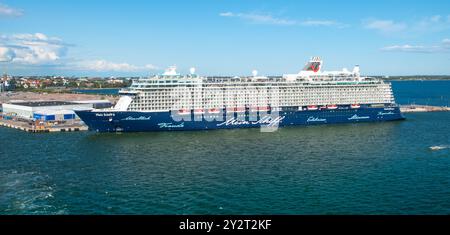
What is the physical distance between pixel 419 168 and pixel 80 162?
17.1 metres

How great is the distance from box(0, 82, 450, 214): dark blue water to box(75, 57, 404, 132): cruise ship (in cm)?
231

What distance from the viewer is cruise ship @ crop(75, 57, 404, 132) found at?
34688 millimetres

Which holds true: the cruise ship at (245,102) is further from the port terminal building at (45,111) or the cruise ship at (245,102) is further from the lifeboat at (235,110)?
the port terminal building at (45,111)

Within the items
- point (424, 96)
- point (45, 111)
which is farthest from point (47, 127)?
point (424, 96)

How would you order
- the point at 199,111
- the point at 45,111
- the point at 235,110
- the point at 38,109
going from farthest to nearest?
1. the point at 38,109
2. the point at 45,111
3. the point at 235,110
4. the point at 199,111

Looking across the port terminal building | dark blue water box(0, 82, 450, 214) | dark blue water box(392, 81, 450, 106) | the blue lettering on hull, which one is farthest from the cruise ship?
dark blue water box(392, 81, 450, 106)

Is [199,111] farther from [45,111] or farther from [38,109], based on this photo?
[38,109]

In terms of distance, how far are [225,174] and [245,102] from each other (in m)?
19.6

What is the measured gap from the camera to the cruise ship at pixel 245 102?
34.7 metres

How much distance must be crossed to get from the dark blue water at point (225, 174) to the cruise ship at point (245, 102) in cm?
231

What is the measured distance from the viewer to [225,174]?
1961 cm

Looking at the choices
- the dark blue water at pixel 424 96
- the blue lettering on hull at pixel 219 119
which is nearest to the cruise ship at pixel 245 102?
the blue lettering on hull at pixel 219 119

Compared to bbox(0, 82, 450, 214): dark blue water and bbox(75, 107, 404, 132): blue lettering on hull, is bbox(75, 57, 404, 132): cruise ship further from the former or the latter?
bbox(0, 82, 450, 214): dark blue water

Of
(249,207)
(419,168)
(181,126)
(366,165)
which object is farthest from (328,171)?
(181,126)
